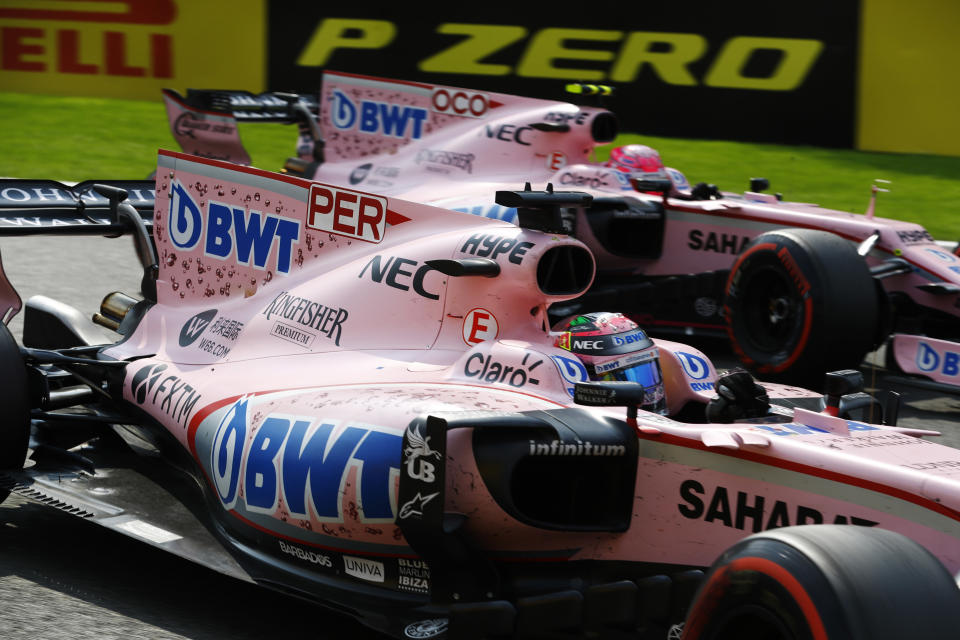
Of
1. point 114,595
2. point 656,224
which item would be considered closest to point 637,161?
point 656,224

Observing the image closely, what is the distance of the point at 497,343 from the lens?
4.49 meters

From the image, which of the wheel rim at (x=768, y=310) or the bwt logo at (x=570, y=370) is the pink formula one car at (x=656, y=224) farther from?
the bwt logo at (x=570, y=370)

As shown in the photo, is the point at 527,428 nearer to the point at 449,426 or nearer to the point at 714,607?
the point at 449,426

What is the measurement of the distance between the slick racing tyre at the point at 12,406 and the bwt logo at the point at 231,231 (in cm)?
95

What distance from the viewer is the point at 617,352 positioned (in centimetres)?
458

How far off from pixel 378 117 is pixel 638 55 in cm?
676

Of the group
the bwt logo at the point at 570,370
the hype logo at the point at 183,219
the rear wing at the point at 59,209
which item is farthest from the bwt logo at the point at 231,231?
the bwt logo at the point at 570,370

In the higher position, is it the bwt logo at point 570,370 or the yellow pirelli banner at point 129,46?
the bwt logo at point 570,370

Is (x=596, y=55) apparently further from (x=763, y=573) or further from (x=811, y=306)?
(x=763, y=573)

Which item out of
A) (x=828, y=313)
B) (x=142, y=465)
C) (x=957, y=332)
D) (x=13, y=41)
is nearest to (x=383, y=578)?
(x=142, y=465)

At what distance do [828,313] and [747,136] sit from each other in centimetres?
945

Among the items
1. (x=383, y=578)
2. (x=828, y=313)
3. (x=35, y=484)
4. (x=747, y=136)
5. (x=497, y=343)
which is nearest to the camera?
(x=383, y=578)

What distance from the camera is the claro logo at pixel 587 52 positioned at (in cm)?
1586

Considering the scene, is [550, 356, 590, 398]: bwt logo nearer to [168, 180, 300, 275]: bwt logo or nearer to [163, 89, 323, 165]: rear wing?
[168, 180, 300, 275]: bwt logo
